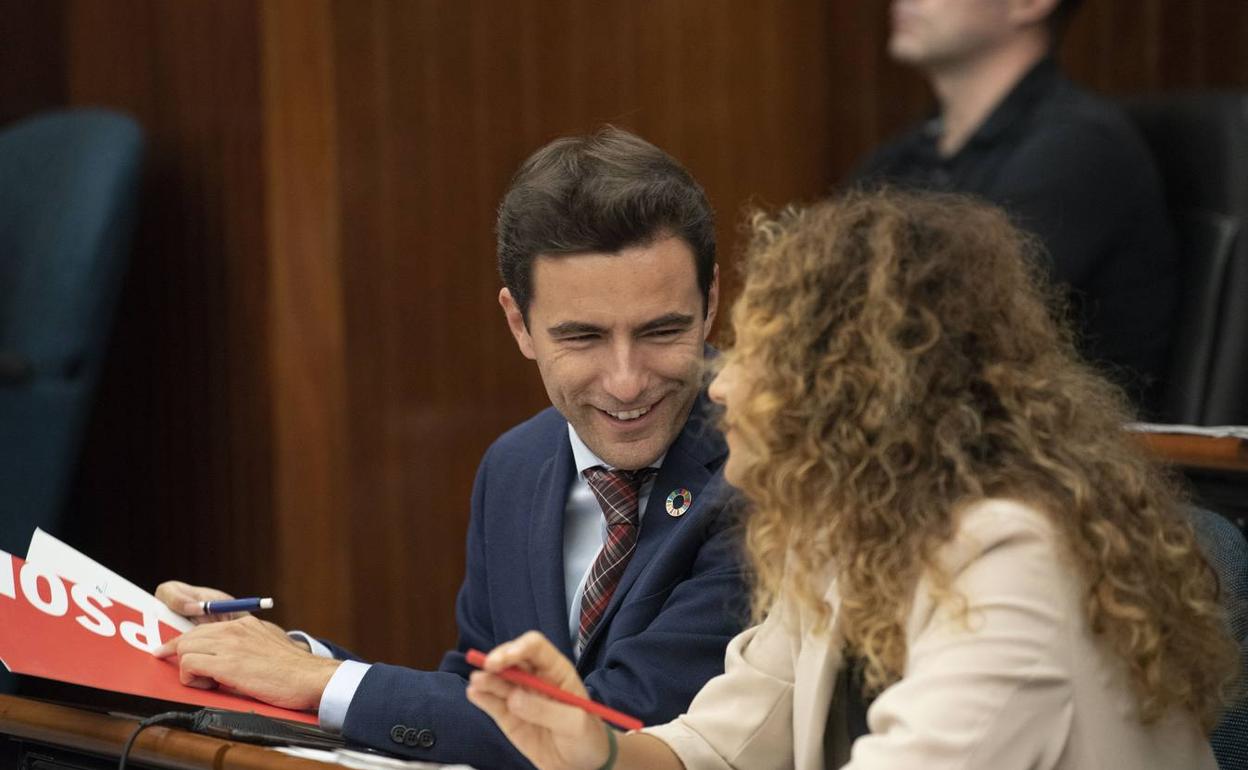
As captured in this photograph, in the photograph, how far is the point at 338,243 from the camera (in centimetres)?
341

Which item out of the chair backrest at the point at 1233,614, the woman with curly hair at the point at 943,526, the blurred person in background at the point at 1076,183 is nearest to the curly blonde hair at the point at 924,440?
the woman with curly hair at the point at 943,526

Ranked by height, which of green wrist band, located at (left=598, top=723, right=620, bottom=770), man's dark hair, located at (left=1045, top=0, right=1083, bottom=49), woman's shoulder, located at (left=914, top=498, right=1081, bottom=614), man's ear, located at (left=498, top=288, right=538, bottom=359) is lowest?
green wrist band, located at (left=598, top=723, right=620, bottom=770)

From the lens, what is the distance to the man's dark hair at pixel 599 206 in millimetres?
1944

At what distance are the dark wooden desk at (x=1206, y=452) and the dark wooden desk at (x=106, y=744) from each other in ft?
4.33

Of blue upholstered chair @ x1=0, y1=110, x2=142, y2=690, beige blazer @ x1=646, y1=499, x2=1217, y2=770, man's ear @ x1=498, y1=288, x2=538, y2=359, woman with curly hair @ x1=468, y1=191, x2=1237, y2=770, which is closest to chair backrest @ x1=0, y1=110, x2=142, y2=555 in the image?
blue upholstered chair @ x1=0, y1=110, x2=142, y2=690

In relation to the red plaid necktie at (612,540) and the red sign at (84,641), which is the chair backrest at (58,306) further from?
the red plaid necktie at (612,540)

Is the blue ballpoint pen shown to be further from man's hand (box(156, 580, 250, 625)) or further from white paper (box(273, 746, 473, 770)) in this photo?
white paper (box(273, 746, 473, 770))

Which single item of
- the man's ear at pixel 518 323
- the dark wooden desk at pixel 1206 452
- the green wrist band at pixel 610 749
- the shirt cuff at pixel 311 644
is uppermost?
the man's ear at pixel 518 323

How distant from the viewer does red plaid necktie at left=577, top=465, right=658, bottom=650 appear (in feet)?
6.39

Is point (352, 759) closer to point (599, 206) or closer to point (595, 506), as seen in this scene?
point (595, 506)

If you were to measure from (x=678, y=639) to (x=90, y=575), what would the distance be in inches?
26.3

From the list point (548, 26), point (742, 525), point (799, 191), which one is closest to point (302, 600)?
point (548, 26)

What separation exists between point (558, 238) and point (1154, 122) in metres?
1.90

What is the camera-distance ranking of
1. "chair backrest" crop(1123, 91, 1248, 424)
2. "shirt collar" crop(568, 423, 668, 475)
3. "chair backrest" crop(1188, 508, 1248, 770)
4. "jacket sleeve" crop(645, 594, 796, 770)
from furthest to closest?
1. "chair backrest" crop(1123, 91, 1248, 424)
2. "shirt collar" crop(568, 423, 668, 475)
3. "chair backrest" crop(1188, 508, 1248, 770)
4. "jacket sleeve" crop(645, 594, 796, 770)
